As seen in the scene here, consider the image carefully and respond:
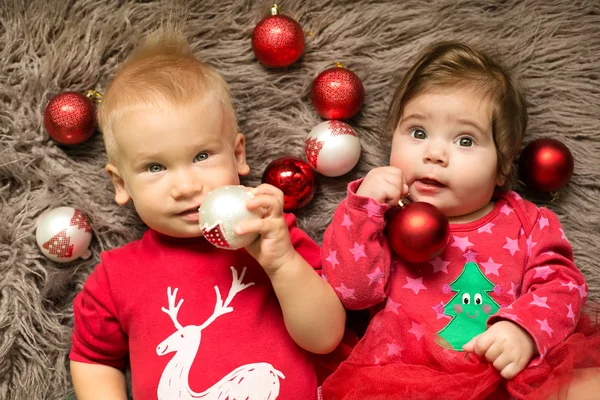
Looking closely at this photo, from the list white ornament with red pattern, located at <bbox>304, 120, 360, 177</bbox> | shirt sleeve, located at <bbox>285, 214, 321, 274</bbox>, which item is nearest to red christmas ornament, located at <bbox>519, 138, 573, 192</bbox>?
white ornament with red pattern, located at <bbox>304, 120, 360, 177</bbox>

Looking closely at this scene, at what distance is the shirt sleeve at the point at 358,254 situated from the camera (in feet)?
3.82

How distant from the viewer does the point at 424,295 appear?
1210 millimetres

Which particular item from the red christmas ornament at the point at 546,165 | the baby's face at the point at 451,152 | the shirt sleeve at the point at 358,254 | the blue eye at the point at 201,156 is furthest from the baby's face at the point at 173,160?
the red christmas ornament at the point at 546,165

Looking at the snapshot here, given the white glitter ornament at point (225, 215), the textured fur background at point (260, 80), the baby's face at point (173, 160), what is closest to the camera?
the white glitter ornament at point (225, 215)

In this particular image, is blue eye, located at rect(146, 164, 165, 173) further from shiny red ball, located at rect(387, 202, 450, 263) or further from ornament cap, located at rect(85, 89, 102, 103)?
shiny red ball, located at rect(387, 202, 450, 263)

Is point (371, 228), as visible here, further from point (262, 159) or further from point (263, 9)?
point (263, 9)

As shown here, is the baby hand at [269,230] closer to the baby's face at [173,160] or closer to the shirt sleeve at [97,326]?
the baby's face at [173,160]

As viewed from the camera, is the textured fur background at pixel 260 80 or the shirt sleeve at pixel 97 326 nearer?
the shirt sleeve at pixel 97 326

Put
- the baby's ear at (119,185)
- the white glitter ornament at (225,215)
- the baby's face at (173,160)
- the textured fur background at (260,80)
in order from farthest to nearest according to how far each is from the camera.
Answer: the textured fur background at (260,80), the baby's ear at (119,185), the baby's face at (173,160), the white glitter ornament at (225,215)

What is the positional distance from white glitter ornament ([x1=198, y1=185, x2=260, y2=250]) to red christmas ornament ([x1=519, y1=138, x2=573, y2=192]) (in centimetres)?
62

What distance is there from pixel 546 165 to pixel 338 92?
0.45 m

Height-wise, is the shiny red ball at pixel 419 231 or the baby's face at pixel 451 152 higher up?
the baby's face at pixel 451 152

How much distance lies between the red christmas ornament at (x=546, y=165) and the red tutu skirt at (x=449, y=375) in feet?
1.04

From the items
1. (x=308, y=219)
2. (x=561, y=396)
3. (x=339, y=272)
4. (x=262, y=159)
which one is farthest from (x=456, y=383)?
(x=262, y=159)
